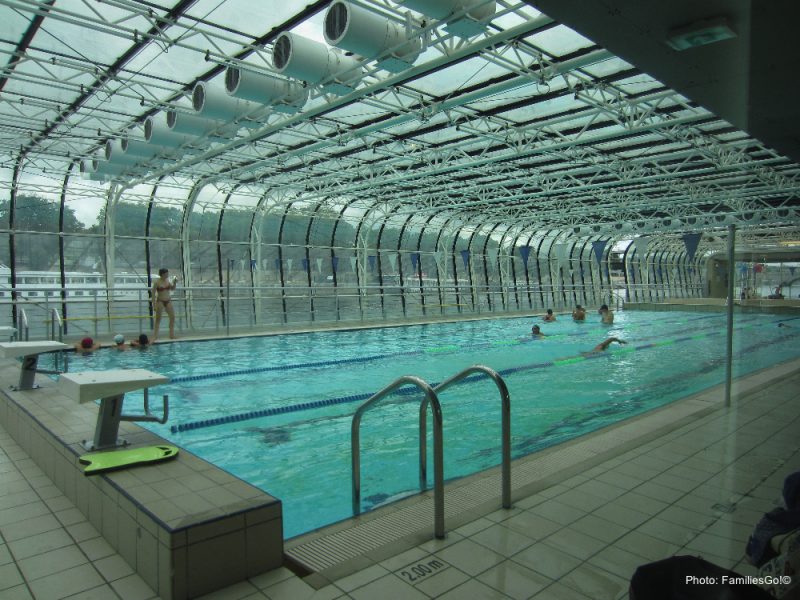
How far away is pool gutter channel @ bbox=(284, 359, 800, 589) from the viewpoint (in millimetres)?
2223

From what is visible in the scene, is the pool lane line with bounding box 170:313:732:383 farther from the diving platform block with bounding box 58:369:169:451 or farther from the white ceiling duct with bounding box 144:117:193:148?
the diving platform block with bounding box 58:369:169:451

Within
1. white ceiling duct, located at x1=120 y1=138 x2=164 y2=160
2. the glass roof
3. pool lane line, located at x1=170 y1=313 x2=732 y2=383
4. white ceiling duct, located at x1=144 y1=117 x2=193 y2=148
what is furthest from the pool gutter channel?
white ceiling duct, located at x1=120 y1=138 x2=164 y2=160

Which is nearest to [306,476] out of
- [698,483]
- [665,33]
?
Result: [698,483]

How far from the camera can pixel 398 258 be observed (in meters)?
21.6

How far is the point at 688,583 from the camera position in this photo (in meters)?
1.33

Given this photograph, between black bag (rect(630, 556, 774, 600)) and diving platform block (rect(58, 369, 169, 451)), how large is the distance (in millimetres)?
2393

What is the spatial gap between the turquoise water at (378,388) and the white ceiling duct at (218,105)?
378 cm

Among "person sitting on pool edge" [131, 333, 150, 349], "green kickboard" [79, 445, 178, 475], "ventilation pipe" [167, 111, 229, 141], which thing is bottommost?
"person sitting on pool edge" [131, 333, 150, 349]

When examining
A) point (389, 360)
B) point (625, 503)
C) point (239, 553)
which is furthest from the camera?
point (389, 360)

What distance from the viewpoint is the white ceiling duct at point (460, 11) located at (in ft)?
16.5

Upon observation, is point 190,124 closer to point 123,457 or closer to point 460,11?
point 460,11

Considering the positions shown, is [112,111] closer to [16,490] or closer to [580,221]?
[16,490]

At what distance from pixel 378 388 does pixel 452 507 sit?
433cm

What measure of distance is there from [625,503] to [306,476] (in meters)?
2.30
